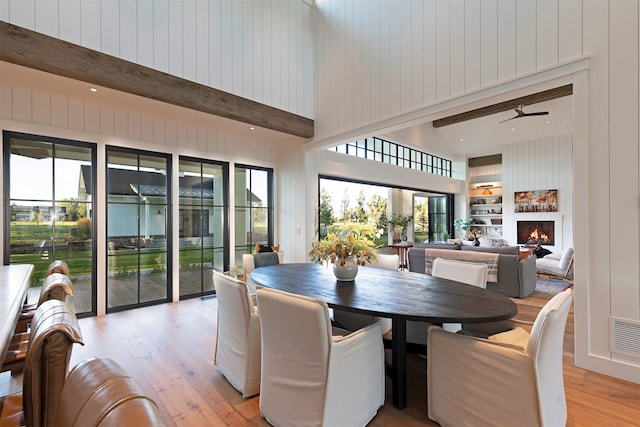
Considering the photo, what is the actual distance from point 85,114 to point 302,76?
130 inches

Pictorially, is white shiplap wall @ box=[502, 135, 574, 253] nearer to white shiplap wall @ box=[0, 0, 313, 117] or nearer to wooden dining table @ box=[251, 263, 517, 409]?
white shiplap wall @ box=[0, 0, 313, 117]

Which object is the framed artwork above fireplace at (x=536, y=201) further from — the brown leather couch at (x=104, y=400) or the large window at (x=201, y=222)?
the brown leather couch at (x=104, y=400)

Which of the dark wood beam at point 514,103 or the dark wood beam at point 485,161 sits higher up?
the dark wood beam at point 514,103

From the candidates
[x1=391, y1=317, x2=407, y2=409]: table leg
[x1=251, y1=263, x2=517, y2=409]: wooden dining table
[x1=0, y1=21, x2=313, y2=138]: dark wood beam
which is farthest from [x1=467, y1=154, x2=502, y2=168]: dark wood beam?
[x1=391, y1=317, x2=407, y2=409]: table leg

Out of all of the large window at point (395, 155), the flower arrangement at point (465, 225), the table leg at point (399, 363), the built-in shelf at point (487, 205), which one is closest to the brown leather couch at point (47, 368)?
the table leg at point (399, 363)

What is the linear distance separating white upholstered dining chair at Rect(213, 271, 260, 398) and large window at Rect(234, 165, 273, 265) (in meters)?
3.22

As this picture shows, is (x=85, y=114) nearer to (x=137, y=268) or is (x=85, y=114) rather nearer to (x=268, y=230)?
(x=137, y=268)

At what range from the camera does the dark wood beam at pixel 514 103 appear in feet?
22.3

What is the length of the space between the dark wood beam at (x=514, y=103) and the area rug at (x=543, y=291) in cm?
388

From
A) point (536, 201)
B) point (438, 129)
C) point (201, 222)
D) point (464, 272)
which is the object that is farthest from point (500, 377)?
point (536, 201)

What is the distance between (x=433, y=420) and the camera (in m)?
1.87

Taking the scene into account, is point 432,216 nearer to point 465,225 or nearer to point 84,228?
point 465,225

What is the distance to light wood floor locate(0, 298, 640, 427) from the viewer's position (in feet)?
6.41

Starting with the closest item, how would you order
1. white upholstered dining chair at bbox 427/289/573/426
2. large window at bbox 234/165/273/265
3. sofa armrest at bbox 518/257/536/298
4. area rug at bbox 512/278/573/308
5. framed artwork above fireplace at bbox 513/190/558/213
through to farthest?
white upholstered dining chair at bbox 427/289/573/426 → area rug at bbox 512/278/573/308 → sofa armrest at bbox 518/257/536/298 → large window at bbox 234/165/273/265 → framed artwork above fireplace at bbox 513/190/558/213
